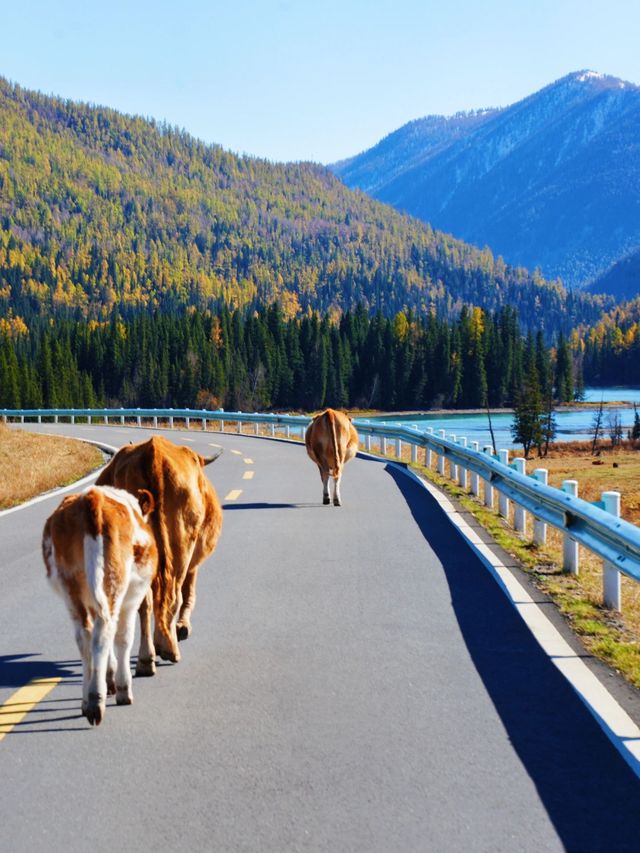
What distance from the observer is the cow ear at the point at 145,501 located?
5539mm

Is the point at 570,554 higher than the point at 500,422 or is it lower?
higher

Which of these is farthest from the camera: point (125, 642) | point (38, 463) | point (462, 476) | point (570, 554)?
point (38, 463)

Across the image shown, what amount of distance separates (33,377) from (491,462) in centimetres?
11395

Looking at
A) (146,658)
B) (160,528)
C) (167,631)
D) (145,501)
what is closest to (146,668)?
(146,658)

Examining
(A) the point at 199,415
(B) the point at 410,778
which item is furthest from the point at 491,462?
(A) the point at 199,415

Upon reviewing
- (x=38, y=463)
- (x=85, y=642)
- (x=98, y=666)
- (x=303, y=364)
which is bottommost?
(x=38, y=463)

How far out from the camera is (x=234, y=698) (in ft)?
18.3

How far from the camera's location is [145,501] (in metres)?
5.58

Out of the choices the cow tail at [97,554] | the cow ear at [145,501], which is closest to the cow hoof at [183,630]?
the cow ear at [145,501]

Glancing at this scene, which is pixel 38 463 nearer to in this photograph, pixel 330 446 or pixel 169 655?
pixel 330 446

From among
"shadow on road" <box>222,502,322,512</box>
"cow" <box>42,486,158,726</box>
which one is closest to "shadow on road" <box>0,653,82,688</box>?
"cow" <box>42,486,158,726</box>

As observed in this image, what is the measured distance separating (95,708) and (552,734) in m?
2.21

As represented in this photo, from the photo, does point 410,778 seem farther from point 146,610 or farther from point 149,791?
point 146,610

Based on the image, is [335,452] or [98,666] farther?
[335,452]
